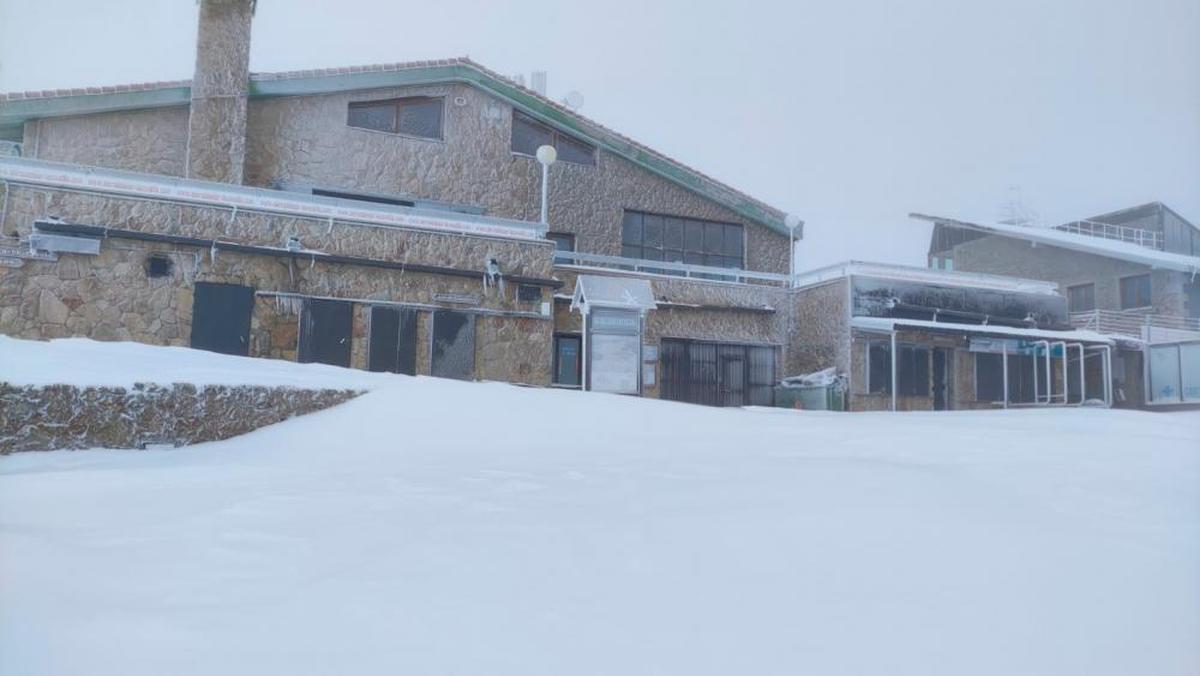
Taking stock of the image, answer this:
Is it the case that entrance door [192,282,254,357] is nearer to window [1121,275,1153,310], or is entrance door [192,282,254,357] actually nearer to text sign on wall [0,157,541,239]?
text sign on wall [0,157,541,239]

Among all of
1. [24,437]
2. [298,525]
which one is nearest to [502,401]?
[24,437]

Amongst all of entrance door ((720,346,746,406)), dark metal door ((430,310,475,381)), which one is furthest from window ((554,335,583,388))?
entrance door ((720,346,746,406))

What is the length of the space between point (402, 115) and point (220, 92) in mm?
3749

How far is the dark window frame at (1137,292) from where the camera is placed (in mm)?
25672

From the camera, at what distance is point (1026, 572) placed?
3125mm

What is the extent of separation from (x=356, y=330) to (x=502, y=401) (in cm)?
593

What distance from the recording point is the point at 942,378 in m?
19.0

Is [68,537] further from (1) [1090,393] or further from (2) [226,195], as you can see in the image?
(1) [1090,393]

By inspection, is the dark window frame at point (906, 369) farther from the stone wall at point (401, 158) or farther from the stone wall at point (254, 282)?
the stone wall at point (254, 282)

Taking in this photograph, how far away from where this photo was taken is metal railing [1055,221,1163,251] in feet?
97.0

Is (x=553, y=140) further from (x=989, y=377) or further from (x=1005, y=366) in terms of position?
(x=989, y=377)

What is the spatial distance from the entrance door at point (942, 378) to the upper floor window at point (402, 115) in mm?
13237

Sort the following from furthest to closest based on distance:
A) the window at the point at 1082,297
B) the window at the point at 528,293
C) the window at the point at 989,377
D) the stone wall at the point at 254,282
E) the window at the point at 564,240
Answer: the window at the point at 1082,297 → the window at the point at 989,377 → the window at the point at 564,240 → the window at the point at 528,293 → the stone wall at the point at 254,282

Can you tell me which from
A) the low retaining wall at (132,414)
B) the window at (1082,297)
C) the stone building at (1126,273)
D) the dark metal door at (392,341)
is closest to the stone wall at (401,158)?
the dark metal door at (392,341)
